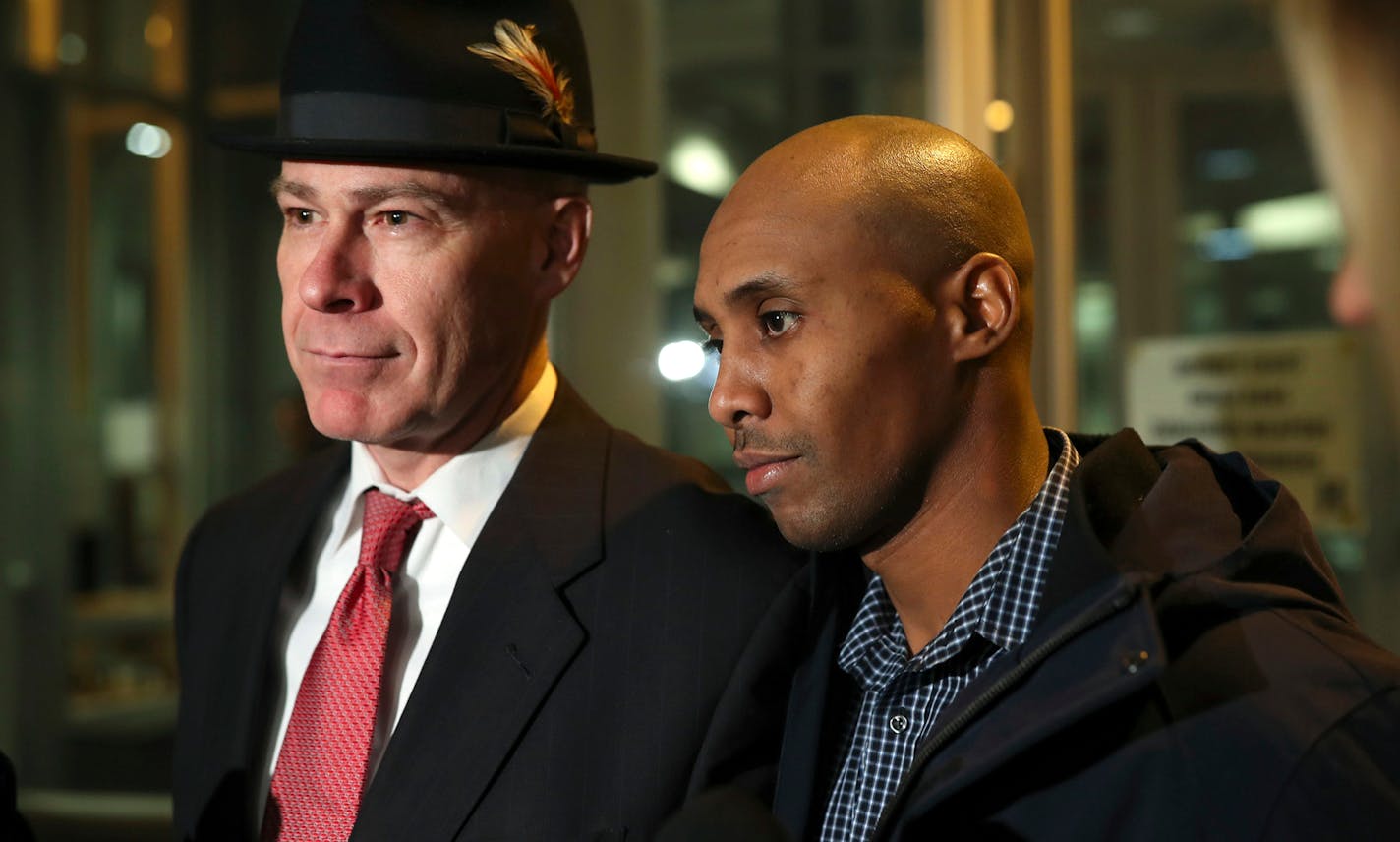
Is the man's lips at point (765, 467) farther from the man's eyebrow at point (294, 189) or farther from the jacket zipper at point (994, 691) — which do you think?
the man's eyebrow at point (294, 189)

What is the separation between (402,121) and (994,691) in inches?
38.6

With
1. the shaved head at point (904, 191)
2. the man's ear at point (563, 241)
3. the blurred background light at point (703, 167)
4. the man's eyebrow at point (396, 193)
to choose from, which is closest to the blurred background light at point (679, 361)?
the blurred background light at point (703, 167)

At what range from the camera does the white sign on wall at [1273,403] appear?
2.74 m

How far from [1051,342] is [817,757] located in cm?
137

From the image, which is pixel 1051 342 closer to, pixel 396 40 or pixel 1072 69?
pixel 1072 69

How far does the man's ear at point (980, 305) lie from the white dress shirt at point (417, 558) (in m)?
0.65

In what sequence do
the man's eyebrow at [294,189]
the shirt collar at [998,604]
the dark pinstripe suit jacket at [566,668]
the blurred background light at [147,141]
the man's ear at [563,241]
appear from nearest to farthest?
1. the shirt collar at [998,604]
2. the dark pinstripe suit jacket at [566,668]
3. the man's eyebrow at [294,189]
4. the man's ear at [563,241]
5. the blurred background light at [147,141]

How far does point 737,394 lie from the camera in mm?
1459

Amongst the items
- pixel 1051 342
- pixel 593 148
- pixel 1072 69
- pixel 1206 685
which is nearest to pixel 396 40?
pixel 593 148

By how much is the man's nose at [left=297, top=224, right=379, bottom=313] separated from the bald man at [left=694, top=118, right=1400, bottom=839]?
44 centimetres

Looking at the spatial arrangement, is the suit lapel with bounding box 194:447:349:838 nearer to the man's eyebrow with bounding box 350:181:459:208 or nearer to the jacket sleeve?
the man's eyebrow with bounding box 350:181:459:208

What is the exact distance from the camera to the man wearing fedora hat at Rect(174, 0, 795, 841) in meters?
1.60

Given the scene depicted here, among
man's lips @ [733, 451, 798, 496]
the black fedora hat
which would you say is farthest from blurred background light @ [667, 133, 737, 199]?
man's lips @ [733, 451, 798, 496]

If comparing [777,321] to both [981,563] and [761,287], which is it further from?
[981,563]
